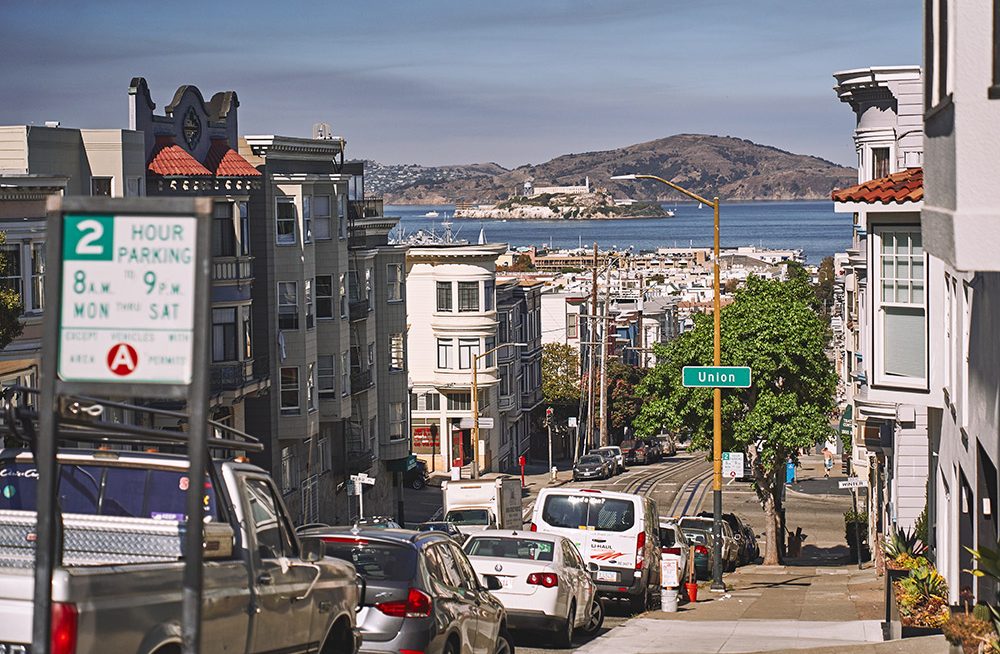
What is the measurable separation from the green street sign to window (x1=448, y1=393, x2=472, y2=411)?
46.7 meters

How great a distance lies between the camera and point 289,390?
4647cm

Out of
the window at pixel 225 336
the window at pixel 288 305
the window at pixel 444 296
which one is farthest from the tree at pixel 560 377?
the window at pixel 225 336

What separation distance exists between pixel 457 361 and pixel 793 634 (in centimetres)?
5337

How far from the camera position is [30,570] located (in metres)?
7.60

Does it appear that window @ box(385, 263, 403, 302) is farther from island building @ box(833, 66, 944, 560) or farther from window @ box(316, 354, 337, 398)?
island building @ box(833, 66, 944, 560)

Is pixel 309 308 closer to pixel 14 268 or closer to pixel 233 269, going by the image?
pixel 233 269

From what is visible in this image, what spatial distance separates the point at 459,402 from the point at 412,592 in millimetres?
61567

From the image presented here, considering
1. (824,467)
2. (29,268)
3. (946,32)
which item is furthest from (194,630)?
(824,467)

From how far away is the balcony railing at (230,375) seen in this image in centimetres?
4084

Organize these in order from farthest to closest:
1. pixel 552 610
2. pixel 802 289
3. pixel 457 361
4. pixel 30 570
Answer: pixel 457 361 → pixel 802 289 → pixel 552 610 → pixel 30 570

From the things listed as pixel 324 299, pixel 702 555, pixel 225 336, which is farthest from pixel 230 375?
pixel 702 555

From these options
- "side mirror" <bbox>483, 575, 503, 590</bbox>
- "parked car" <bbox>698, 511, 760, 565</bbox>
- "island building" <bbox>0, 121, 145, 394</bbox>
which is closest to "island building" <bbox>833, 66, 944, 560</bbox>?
"parked car" <bbox>698, 511, 760, 565</bbox>

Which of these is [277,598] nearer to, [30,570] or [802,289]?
[30,570]

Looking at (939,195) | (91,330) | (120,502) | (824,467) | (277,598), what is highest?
(939,195)
